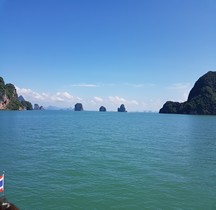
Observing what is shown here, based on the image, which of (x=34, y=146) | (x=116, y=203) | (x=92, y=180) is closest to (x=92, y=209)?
(x=116, y=203)

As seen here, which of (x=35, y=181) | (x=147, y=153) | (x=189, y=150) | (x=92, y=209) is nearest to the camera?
(x=92, y=209)

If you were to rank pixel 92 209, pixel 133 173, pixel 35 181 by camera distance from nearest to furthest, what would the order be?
pixel 92 209, pixel 35 181, pixel 133 173

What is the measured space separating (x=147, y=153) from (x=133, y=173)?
14303 mm

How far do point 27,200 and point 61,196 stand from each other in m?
3.08

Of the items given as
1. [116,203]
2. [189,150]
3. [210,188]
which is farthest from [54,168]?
[189,150]

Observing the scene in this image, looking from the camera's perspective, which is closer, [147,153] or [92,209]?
[92,209]

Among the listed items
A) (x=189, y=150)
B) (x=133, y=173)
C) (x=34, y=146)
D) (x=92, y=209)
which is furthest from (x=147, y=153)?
(x=92, y=209)

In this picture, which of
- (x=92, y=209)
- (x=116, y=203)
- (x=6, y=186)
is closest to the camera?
(x=92, y=209)

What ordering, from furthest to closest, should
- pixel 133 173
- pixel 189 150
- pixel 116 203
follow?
pixel 189 150 → pixel 133 173 → pixel 116 203

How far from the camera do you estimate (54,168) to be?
3325cm

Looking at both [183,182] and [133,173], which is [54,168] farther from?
[183,182]

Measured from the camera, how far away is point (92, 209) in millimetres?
20812

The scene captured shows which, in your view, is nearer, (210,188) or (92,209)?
(92,209)

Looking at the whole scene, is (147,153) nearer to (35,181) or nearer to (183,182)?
(183,182)
